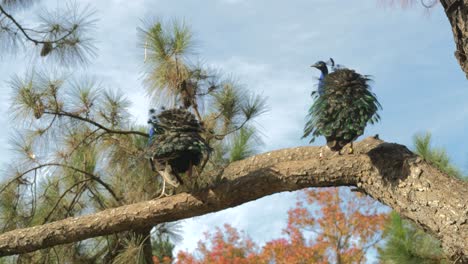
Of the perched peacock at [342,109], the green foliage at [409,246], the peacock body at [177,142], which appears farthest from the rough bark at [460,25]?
the green foliage at [409,246]

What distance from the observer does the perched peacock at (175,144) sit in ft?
9.95

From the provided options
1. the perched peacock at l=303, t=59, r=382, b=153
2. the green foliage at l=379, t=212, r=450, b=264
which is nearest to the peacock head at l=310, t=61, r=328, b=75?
the perched peacock at l=303, t=59, r=382, b=153

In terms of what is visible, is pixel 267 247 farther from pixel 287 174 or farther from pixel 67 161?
pixel 287 174

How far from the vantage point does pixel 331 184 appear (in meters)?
2.99

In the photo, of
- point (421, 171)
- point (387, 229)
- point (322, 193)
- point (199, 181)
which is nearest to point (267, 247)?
point (322, 193)

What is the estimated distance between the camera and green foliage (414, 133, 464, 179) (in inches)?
169

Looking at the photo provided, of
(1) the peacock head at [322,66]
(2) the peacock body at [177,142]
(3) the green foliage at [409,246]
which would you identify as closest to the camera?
(2) the peacock body at [177,142]

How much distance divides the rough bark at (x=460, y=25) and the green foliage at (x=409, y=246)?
6.27 feet

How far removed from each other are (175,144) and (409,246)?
2217 mm

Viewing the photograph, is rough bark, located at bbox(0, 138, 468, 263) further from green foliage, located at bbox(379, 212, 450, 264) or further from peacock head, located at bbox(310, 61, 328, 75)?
green foliage, located at bbox(379, 212, 450, 264)

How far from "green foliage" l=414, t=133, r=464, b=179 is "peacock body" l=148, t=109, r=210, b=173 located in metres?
1.76

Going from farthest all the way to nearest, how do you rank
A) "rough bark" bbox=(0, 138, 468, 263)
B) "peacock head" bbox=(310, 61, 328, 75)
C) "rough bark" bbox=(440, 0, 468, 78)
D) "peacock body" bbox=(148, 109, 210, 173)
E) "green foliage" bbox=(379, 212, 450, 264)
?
"green foliage" bbox=(379, 212, 450, 264) → "peacock head" bbox=(310, 61, 328, 75) → "peacock body" bbox=(148, 109, 210, 173) → "rough bark" bbox=(440, 0, 468, 78) → "rough bark" bbox=(0, 138, 468, 263)

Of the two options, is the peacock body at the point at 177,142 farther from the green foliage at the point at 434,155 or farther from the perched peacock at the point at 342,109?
the green foliage at the point at 434,155

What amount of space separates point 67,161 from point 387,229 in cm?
245
